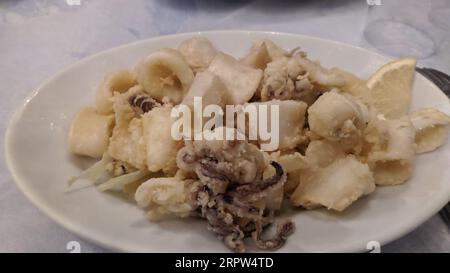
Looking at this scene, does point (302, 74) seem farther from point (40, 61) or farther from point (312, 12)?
point (40, 61)

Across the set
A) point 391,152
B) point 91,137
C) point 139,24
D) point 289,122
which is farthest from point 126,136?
point 139,24

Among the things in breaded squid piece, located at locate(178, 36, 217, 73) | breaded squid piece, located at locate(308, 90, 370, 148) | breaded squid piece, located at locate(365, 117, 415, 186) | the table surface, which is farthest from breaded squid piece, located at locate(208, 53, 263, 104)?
the table surface

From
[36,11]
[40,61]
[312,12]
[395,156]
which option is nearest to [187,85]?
[395,156]

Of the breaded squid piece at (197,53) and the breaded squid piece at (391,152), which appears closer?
the breaded squid piece at (391,152)

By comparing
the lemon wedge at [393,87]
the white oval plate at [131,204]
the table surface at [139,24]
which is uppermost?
the table surface at [139,24]

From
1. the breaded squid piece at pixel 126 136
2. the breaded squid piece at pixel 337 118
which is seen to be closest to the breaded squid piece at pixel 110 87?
the breaded squid piece at pixel 126 136

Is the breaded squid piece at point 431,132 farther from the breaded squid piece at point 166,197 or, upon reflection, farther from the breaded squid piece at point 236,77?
the breaded squid piece at point 166,197
